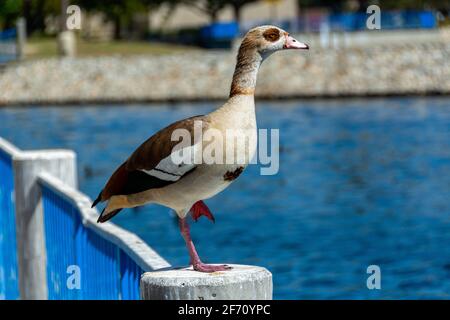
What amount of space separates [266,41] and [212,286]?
3.31ft

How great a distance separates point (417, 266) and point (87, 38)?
58029 millimetres

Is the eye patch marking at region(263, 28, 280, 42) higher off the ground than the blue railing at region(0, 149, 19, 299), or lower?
higher

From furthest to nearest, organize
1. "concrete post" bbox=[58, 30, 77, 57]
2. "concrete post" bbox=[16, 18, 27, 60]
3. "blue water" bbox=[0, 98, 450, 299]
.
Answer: "concrete post" bbox=[58, 30, 77, 57] → "concrete post" bbox=[16, 18, 27, 60] → "blue water" bbox=[0, 98, 450, 299]

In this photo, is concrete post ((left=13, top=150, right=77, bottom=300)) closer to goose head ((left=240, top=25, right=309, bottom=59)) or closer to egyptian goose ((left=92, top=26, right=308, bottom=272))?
egyptian goose ((left=92, top=26, right=308, bottom=272))

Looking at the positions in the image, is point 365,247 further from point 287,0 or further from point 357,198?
point 287,0

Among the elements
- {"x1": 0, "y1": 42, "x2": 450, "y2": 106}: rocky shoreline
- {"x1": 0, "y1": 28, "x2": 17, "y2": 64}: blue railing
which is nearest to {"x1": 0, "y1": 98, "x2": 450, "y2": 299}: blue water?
{"x1": 0, "y1": 42, "x2": 450, "y2": 106}: rocky shoreline

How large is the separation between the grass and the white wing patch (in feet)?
206

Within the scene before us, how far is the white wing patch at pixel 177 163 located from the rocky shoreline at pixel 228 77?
2396 inches

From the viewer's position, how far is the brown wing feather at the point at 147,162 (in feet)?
15.0

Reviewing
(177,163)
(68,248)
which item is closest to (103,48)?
(68,248)

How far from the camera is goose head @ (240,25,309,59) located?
4.61 m

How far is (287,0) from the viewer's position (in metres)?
89.2

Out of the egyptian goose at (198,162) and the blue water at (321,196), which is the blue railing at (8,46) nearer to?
the blue water at (321,196)
